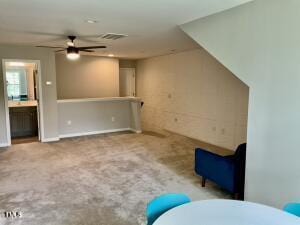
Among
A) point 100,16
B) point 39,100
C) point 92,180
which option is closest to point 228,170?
point 92,180

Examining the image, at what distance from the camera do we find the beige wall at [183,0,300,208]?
245 cm

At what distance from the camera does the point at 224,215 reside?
1547 millimetres

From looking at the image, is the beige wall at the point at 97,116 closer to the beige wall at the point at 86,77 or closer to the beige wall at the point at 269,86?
the beige wall at the point at 86,77

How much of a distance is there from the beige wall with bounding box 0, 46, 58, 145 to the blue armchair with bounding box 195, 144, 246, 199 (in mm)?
4523

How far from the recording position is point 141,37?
4930 millimetres

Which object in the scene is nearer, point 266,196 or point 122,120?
point 266,196

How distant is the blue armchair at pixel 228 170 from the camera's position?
10.2 ft

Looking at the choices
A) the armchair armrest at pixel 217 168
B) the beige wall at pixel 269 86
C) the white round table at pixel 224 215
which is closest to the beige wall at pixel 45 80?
the armchair armrest at pixel 217 168

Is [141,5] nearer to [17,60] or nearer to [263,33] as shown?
[263,33]

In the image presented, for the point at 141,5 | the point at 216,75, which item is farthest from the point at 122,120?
the point at 141,5

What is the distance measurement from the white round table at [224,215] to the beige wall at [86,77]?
23.6ft

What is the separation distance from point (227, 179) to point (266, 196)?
53cm

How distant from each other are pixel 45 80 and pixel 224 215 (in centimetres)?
591

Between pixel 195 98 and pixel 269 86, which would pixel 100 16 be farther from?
pixel 195 98
